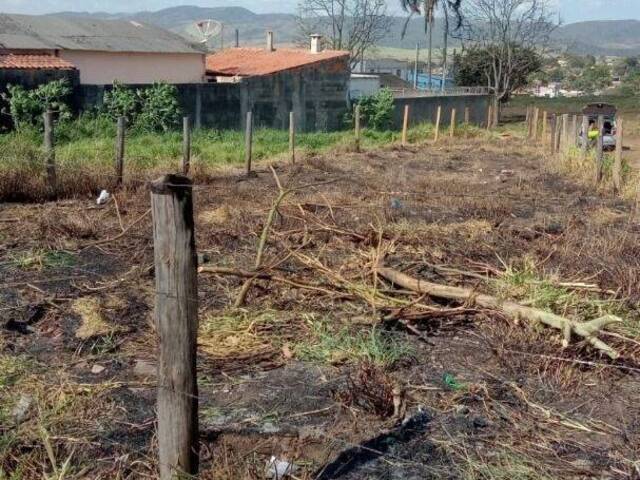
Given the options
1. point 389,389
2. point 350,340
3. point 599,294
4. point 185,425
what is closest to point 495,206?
point 599,294

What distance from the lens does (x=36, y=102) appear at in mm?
19812

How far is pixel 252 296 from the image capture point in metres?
6.57

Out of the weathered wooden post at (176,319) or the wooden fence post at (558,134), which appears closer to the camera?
the weathered wooden post at (176,319)

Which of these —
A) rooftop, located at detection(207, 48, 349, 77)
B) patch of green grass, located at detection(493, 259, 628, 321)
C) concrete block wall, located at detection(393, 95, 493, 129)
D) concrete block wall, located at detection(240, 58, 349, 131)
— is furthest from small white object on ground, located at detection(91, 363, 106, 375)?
Answer: concrete block wall, located at detection(393, 95, 493, 129)

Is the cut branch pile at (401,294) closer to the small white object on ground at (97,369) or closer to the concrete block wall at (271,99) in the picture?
the small white object on ground at (97,369)

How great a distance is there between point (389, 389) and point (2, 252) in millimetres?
5046

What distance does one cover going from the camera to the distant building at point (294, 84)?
26.7 metres

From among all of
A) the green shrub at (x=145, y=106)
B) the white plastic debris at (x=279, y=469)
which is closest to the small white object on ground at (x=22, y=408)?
the white plastic debris at (x=279, y=469)

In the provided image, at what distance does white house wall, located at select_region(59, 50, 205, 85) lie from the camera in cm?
2552

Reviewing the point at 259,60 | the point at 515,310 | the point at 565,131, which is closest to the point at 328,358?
the point at 515,310

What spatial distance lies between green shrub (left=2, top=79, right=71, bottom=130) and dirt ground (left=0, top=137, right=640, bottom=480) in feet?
34.2

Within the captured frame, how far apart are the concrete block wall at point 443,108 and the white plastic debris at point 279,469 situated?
27865 millimetres

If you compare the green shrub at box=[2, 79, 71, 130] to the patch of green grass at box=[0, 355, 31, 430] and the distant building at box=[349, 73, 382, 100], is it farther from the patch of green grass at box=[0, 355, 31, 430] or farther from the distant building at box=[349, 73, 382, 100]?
the distant building at box=[349, 73, 382, 100]

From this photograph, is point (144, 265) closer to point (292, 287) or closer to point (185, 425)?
point (292, 287)
